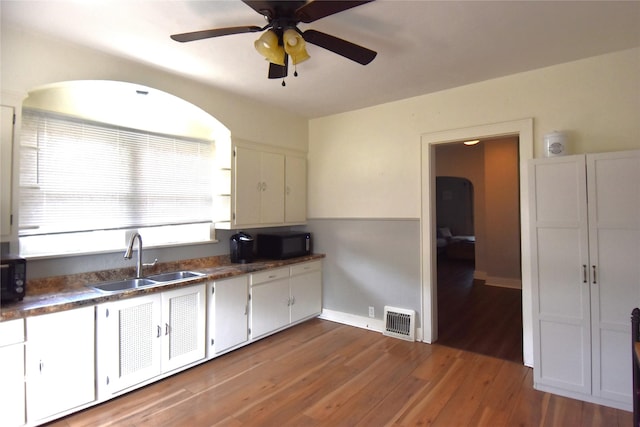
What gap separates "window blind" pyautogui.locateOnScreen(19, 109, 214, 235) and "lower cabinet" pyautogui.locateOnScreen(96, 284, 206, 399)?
31.7 inches

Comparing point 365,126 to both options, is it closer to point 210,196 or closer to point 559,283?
point 210,196

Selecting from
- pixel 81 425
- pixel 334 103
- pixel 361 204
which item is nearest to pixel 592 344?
pixel 361 204

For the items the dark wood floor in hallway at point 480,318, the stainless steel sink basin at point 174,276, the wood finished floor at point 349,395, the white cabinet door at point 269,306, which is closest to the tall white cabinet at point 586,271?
the wood finished floor at point 349,395

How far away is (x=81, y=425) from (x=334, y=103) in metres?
3.60

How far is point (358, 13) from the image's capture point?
80.8 inches

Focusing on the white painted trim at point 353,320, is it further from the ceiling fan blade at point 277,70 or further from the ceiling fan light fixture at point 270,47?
the ceiling fan light fixture at point 270,47

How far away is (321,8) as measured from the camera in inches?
64.6

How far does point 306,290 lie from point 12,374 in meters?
2.70

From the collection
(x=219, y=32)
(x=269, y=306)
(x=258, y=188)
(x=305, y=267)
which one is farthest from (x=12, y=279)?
(x=305, y=267)

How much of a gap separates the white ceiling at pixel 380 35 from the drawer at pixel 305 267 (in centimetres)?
204

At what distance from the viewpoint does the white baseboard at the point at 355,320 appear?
3855mm

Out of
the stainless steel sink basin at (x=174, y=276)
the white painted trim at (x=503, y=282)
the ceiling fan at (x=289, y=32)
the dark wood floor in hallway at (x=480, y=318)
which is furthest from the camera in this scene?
the white painted trim at (x=503, y=282)

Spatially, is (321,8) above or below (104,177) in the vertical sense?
above

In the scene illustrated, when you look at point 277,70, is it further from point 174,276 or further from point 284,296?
point 284,296
